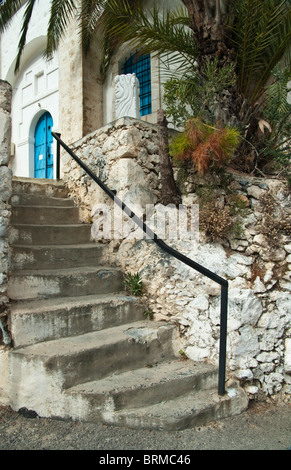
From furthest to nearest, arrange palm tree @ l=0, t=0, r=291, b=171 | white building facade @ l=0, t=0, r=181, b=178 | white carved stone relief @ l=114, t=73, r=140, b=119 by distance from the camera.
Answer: white building facade @ l=0, t=0, r=181, b=178 → white carved stone relief @ l=114, t=73, r=140, b=119 → palm tree @ l=0, t=0, r=291, b=171

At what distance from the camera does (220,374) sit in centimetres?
265

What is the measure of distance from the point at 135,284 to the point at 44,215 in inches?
60.9

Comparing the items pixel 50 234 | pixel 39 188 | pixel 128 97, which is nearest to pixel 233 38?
pixel 128 97

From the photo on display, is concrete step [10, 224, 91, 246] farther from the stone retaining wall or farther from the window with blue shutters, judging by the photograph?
the window with blue shutters

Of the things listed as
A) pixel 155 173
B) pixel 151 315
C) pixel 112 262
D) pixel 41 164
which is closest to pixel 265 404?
pixel 151 315

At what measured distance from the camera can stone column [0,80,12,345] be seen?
266 cm

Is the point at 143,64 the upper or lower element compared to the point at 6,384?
upper

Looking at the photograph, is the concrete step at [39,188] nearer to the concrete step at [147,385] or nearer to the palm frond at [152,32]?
the palm frond at [152,32]

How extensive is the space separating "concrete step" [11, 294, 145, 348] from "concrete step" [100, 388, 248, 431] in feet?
2.49

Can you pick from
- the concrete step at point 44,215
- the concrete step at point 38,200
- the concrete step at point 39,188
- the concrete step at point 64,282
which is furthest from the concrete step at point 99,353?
the concrete step at point 39,188

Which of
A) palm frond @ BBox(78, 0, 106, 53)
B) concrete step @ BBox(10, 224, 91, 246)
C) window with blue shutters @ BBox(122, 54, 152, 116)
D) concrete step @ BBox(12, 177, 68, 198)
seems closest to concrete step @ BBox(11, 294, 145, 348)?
concrete step @ BBox(10, 224, 91, 246)

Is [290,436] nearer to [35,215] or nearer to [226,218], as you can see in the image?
[226,218]

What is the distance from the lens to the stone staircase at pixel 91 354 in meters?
2.44

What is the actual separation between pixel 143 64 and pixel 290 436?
6.90m
